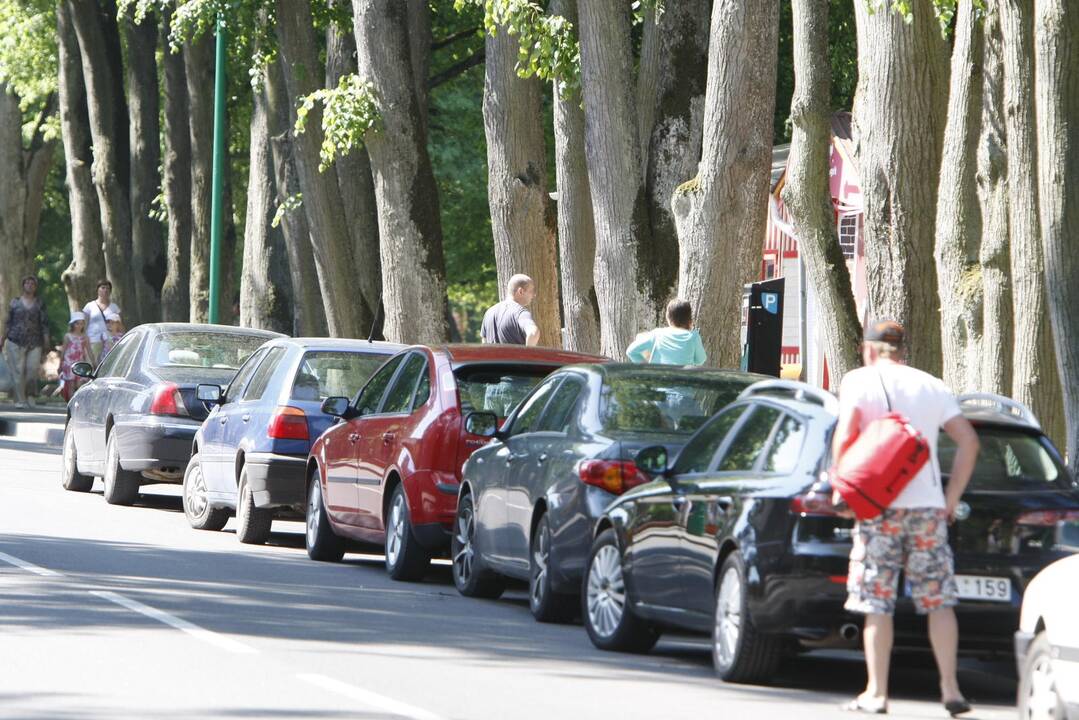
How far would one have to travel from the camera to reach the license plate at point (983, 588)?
32.4 feet

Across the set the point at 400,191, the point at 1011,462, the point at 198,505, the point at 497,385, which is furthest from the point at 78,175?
the point at 1011,462

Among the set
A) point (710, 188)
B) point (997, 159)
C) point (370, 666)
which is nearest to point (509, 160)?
point (710, 188)

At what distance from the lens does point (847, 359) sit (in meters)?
17.5

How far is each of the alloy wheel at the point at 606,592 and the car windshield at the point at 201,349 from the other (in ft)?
30.1

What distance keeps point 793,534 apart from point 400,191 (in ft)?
48.4

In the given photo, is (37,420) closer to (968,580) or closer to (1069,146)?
(1069,146)

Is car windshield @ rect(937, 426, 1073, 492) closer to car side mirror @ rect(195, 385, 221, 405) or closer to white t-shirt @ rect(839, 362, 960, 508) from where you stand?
white t-shirt @ rect(839, 362, 960, 508)

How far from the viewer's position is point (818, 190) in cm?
1750

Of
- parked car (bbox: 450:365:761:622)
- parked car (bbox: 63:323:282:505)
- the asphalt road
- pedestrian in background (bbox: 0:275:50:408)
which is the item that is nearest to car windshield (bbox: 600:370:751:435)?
parked car (bbox: 450:365:761:622)

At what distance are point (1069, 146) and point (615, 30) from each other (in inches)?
258

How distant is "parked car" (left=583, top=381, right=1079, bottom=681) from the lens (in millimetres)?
9719

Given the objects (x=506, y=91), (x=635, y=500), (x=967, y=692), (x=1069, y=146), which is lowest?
(x=967, y=692)

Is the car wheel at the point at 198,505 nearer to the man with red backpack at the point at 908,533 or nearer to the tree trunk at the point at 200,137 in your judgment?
the man with red backpack at the point at 908,533

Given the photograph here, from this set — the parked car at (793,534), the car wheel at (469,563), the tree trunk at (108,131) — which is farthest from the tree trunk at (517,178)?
the tree trunk at (108,131)
